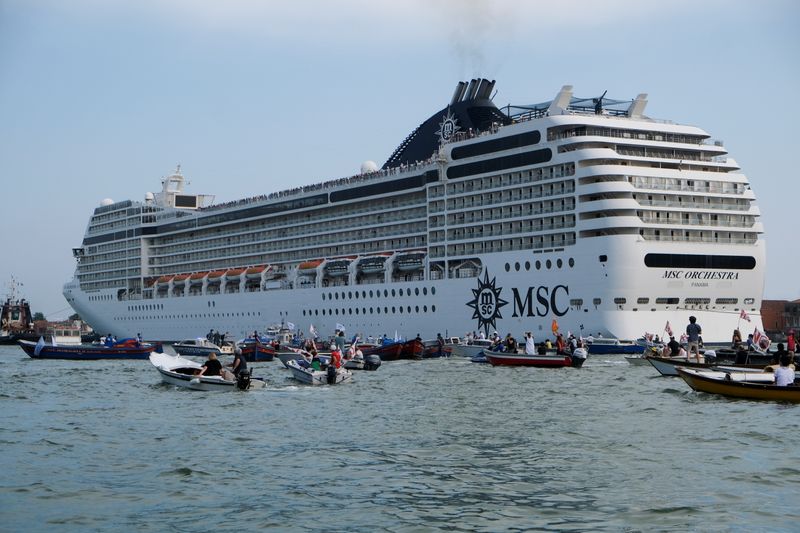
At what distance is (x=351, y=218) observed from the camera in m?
94.2

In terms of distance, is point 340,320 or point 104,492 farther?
point 340,320

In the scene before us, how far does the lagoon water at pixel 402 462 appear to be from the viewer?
16000 mm

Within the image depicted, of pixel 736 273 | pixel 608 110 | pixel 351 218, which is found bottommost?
pixel 736 273

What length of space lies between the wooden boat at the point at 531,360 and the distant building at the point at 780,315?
323 ft

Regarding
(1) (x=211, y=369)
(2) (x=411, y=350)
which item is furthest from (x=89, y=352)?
(1) (x=211, y=369)

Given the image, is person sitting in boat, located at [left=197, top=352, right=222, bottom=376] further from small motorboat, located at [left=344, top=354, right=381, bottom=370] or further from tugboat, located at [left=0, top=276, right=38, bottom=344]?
tugboat, located at [left=0, top=276, right=38, bottom=344]

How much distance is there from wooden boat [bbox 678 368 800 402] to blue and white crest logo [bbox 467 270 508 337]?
1536 inches

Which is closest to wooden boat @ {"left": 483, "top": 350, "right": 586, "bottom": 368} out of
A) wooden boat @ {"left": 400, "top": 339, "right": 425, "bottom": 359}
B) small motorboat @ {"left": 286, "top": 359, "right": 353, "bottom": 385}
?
wooden boat @ {"left": 400, "top": 339, "right": 425, "bottom": 359}

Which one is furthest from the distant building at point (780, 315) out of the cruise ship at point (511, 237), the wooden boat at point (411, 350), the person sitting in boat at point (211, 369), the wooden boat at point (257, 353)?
the person sitting in boat at point (211, 369)

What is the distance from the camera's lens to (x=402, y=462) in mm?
20828

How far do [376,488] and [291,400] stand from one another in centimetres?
1692

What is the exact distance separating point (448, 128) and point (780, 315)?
7828cm

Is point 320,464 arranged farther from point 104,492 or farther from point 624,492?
point 624,492

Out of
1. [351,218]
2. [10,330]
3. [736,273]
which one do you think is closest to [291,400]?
[736,273]
